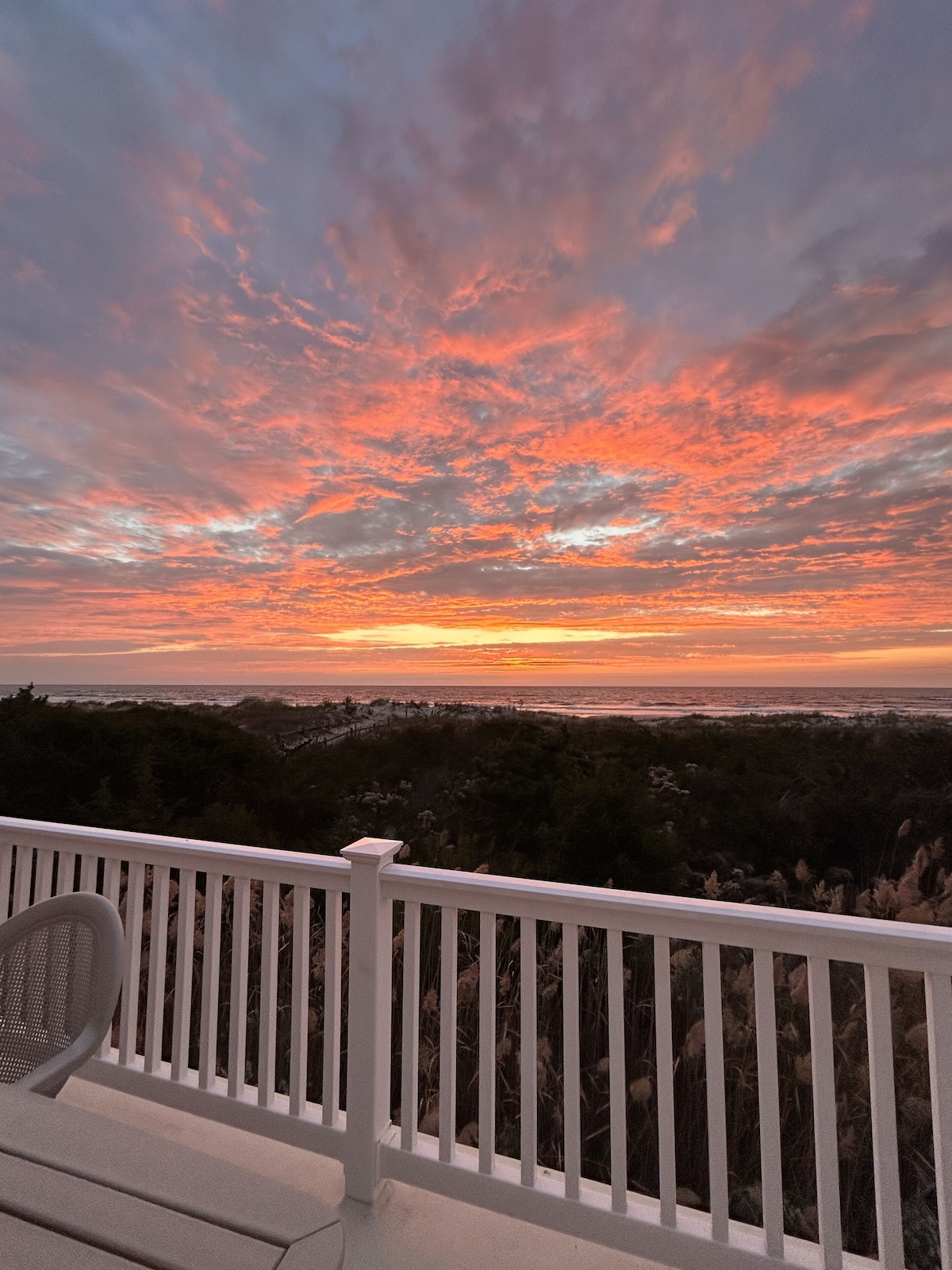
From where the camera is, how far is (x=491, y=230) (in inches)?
156

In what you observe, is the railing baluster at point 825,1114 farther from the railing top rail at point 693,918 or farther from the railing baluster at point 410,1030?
the railing baluster at point 410,1030

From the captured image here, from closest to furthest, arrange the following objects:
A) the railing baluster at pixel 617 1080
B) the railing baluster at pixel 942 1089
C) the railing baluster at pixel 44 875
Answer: the railing baluster at pixel 942 1089, the railing baluster at pixel 617 1080, the railing baluster at pixel 44 875

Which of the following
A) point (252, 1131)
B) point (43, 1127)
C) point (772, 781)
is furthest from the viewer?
point (772, 781)

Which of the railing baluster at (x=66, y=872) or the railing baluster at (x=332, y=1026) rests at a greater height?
the railing baluster at (x=66, y=872)

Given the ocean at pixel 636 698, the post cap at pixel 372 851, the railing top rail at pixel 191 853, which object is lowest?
the railing top rail at pixel 191 853

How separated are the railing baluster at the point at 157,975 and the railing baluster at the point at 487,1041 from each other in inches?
46.4

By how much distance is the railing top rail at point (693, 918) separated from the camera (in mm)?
1418

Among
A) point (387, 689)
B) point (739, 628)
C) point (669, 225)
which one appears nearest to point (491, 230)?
point (669, 225)

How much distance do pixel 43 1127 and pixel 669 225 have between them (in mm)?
4682

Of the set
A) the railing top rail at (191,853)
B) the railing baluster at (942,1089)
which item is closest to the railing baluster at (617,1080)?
the railing baluster at (942,1089)

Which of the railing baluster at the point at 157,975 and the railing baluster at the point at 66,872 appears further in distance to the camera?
the railing baluster at the point at 66,872

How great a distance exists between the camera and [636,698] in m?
15.5

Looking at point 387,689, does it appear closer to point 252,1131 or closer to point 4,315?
point 4,315

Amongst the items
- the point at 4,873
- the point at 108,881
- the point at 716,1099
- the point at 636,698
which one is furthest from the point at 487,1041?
the point at 636,698
